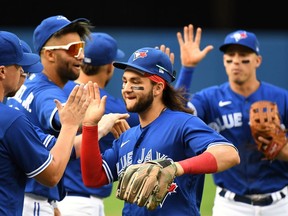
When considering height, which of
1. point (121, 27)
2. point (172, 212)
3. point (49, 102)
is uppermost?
point (49, 102)

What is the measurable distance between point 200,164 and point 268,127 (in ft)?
9.04

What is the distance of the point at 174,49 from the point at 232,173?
9.73 meters

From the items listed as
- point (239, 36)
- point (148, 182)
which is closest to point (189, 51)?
point (239, 36)

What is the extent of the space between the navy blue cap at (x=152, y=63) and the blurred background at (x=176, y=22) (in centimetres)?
1162

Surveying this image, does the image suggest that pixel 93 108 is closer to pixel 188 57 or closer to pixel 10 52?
pixel 10 52

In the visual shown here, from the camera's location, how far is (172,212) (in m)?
5.66

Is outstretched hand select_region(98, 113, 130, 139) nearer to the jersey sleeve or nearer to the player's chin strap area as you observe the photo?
the jersey sleeve

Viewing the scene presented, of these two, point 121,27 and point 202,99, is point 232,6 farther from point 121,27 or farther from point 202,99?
point 202,99

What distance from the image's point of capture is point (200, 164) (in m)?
5.30

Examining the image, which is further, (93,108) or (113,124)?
(113,124)

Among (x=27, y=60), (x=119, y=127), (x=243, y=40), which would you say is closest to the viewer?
(x=27, y=60)

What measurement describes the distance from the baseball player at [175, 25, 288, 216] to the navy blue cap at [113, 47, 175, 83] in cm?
200

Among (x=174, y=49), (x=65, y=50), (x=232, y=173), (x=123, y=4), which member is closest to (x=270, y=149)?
(x=232, y=173)

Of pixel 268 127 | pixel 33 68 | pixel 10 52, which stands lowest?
pixel 268 127
